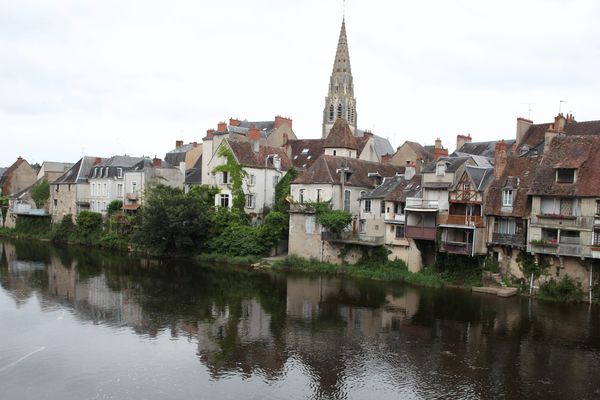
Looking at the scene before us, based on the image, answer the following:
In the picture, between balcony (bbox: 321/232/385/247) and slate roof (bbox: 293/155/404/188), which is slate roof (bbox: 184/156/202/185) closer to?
slate roof (bbox: 293/155/404/188)

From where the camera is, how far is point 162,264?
50500 mm

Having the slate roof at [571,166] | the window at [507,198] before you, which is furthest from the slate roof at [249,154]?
the slate roof at [571,166]

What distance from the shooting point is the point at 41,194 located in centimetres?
7588

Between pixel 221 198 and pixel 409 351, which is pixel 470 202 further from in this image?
pixel 221 198

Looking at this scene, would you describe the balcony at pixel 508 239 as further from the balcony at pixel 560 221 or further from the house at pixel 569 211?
the balcony at pixel 560 221

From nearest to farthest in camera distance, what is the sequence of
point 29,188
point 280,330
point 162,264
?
point 280,330, point 162,264, point 29,188

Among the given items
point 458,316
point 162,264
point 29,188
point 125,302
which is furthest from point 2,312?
point 29,188

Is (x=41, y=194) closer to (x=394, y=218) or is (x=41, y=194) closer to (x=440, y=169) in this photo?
(x=394, y=218)

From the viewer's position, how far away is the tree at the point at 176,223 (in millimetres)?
51906

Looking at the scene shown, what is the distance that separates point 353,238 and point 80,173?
Answer: 134ft

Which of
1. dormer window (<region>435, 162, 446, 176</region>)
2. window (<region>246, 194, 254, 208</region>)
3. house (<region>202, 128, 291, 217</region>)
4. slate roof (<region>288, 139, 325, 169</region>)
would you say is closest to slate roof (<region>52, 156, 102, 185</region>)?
house (<region>202, 128, 291, 217</region>)

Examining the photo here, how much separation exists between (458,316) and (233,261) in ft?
75.3

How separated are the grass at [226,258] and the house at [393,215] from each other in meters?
9.46

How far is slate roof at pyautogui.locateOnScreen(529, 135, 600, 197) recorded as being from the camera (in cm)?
3528
